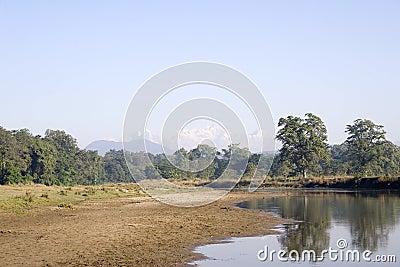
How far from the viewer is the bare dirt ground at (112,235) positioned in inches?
772

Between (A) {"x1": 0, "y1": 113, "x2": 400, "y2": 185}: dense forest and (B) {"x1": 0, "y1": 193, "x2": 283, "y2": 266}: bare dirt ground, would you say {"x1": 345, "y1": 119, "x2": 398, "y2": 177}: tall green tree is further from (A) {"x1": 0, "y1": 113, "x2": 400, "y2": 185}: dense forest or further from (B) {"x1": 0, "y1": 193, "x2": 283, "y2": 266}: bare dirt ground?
(B) {"x1": 0, "y1": 193, "x2": 283, "y2": 266}: bare dirt ground

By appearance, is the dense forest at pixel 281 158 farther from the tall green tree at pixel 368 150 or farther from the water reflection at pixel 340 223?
the water reflection at pixel 340 223

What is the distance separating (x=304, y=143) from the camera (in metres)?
103

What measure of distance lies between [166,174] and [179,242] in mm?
86372

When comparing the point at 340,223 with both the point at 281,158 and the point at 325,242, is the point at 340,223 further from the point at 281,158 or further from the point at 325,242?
Answer: the point at 281,158

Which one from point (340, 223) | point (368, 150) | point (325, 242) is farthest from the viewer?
point (368, 150)

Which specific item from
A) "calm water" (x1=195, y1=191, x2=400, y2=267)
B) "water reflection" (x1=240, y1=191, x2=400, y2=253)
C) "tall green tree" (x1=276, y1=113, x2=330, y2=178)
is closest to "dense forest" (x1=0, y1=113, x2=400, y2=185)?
"tall green tree" (x1=276, y1=113, x2=330, y2=178)

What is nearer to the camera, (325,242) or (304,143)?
(325,242)

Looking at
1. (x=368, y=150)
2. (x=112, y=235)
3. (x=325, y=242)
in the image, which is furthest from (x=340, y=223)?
(x=368, y=150)

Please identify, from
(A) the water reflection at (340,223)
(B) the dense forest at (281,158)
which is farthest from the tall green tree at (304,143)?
(A) the water reflection at (340,223)

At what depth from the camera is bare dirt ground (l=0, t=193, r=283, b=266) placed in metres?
19.6

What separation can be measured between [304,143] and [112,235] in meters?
80.0

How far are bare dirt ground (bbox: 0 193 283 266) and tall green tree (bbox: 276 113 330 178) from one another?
6473cm

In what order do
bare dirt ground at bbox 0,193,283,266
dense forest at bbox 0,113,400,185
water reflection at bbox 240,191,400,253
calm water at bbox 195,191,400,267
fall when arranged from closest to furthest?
bare dirt ground at bbox 0,193,283,266
calm water at bbox 195,191,400,267
water reflection at bbox 240,191,400,253
dense forest at bbox 0,113,400,185
